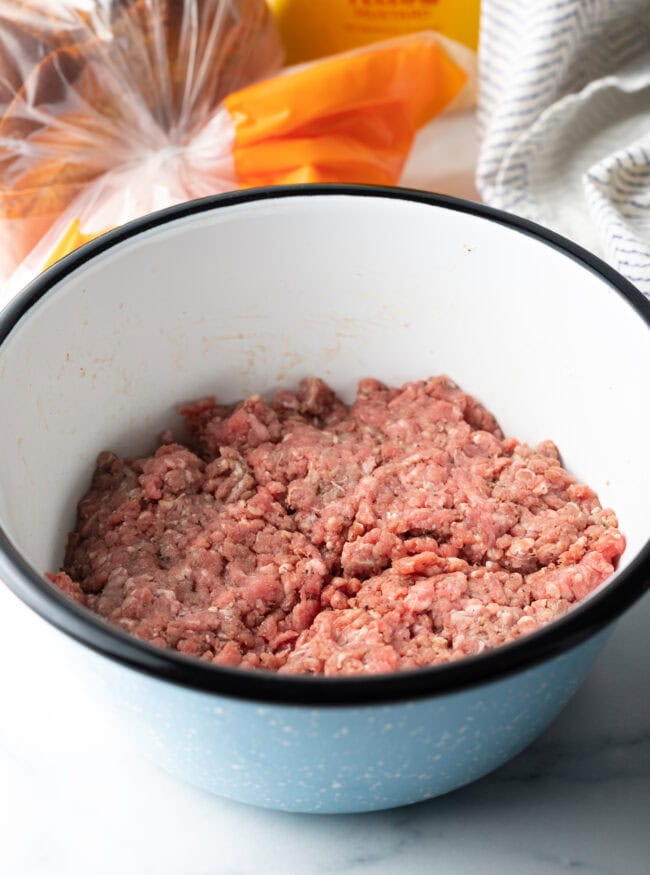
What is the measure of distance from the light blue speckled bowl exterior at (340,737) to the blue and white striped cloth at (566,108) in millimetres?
870

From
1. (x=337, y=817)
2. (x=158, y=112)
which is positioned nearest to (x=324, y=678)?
(x=337, y=817)

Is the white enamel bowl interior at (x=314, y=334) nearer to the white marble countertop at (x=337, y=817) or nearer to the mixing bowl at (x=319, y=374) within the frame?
the mixing bowl at (x=319, y=374)

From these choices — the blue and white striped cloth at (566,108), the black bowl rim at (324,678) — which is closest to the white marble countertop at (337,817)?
the black bowl rim at (324,678)

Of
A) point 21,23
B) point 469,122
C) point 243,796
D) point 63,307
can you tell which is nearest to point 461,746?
point 243,796

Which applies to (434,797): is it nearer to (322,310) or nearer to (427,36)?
(322,310)

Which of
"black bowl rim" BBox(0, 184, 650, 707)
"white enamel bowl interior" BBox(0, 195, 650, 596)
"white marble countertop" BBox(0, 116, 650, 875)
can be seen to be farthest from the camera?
"white enamel bowl interior" BBox(0, 195, 650, 596)

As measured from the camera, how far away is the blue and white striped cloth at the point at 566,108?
1.65 m

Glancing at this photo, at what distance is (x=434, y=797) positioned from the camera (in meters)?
1.09

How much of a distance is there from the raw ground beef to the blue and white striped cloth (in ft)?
1.56

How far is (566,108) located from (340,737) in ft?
3.82

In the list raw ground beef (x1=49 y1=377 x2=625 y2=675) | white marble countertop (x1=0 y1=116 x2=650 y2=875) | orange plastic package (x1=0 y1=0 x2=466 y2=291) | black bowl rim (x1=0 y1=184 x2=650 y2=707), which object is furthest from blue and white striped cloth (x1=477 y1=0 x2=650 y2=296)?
black bowl rim (x1=0 y1=184 x2=650 y2=707)

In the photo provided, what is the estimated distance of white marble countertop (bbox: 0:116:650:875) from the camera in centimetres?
107

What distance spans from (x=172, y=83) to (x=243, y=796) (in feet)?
3.65

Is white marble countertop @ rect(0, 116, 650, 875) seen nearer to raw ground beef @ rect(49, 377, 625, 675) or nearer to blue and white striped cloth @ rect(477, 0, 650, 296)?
raw ground beef @ rect(49, 377, 625, 675)
